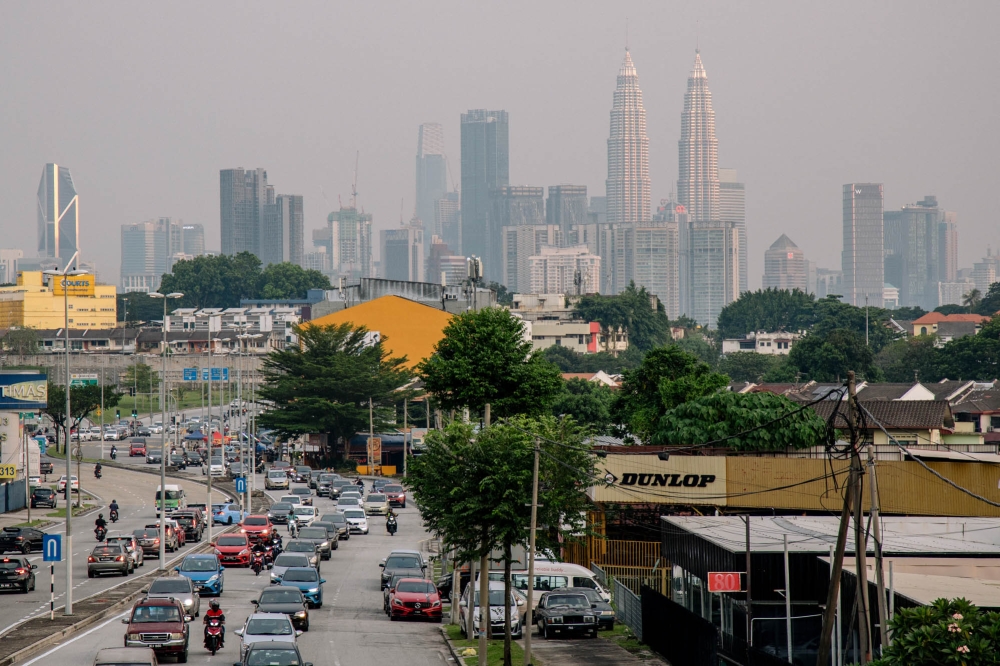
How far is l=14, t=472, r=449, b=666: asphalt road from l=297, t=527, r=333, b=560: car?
1.73 metres

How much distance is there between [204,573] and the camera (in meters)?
44.9

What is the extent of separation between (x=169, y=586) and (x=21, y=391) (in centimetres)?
4335

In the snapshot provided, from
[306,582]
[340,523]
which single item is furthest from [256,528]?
[306,582]

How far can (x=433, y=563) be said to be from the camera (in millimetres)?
57219

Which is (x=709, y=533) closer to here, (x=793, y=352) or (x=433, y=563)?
(x=433, y=563)

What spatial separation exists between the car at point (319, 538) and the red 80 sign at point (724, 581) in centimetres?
2792

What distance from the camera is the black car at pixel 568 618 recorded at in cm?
3838

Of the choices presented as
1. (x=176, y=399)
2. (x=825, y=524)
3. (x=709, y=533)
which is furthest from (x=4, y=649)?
(x=176, y=399)

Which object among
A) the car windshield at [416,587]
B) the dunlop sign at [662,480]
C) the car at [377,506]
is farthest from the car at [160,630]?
the car at [377,506]

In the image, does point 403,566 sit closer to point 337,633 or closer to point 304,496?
point 337,633

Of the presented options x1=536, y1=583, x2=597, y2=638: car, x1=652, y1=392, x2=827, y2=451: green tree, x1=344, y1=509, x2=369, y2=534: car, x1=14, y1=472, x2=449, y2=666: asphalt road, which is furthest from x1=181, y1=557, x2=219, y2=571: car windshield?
x1=344, y1=509, x2=369, y2=534: car

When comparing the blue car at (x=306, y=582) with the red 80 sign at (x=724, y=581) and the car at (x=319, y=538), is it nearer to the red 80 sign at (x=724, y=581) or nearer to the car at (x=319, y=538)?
the car at (x=319, y=538)


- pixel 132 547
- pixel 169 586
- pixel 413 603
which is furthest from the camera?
pixel 132 547

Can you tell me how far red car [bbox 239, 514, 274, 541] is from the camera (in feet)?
195
